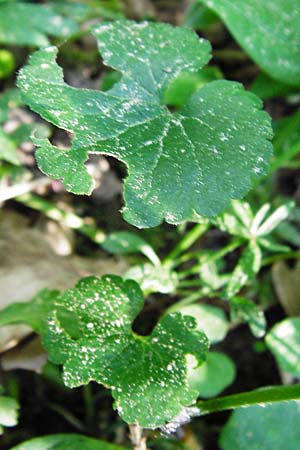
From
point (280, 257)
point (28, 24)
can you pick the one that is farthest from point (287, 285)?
point (28, 24)

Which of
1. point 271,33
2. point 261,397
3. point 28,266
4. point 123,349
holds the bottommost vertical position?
point 28,266

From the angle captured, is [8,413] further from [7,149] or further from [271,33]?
[271,33]

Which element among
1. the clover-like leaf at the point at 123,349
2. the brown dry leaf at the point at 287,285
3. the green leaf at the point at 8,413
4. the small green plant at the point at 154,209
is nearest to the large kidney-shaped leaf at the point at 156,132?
the small green plant at the point at 154,209

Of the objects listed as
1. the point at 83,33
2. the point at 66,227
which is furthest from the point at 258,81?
the point at 66,227

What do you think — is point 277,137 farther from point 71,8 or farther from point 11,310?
point 11,310

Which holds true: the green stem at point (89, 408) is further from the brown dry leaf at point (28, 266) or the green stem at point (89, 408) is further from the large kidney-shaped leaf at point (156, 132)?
the large kidney-shaped leaf at point (156, 132)

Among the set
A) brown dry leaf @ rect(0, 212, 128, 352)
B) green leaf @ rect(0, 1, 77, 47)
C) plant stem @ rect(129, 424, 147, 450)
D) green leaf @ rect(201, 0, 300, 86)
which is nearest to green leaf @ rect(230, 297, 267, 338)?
plant stem @ rect(129, 424, 147, 450)

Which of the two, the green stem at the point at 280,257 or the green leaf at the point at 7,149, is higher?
the green stem at the point at 280,257
